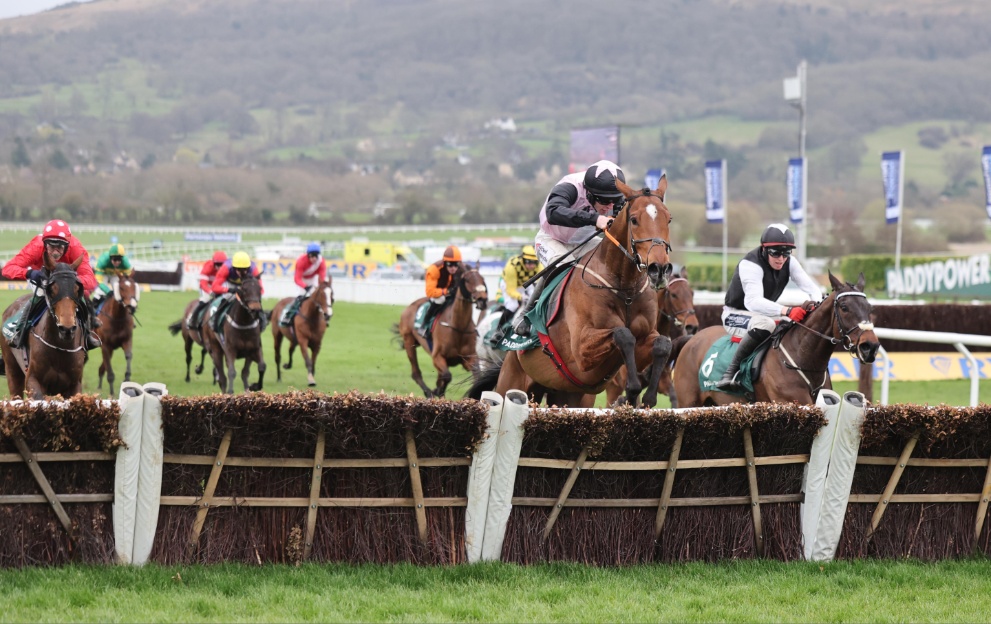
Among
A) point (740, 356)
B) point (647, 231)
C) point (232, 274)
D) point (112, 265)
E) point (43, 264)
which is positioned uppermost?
point (647, 231)

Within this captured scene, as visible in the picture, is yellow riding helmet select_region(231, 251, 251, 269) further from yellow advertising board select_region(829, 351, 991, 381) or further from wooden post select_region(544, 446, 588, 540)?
yellow advertising board select_region(829, 351, 991, 381)

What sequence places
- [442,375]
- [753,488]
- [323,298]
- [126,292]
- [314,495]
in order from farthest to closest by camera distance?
1. [323,298]
2. [126,292]
3. [442,375]
4. [753,488]
5. [314,495]

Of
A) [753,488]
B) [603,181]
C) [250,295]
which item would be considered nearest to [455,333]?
[250,295]

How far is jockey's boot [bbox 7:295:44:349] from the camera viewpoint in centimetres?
864

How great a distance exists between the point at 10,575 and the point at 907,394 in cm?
1358

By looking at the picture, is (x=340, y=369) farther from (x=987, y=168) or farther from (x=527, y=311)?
(x=987, y=168)

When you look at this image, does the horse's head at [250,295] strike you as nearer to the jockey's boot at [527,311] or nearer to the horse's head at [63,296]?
the horse's head at [63,296]

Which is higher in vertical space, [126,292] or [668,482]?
[126,292]

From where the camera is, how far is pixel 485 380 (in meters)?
8.76

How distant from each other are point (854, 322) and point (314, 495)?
396 centimetres

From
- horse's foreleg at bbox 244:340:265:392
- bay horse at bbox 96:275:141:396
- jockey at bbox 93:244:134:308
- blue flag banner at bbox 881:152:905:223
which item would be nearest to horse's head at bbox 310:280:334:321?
horse's foreleg at bbox 244:340:265:392

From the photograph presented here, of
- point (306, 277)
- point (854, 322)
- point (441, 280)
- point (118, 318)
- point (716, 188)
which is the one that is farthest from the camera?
point (716, 188)

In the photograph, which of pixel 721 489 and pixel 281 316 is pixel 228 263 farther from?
pixel 721 489

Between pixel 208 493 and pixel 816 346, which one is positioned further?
pixel 816 346
